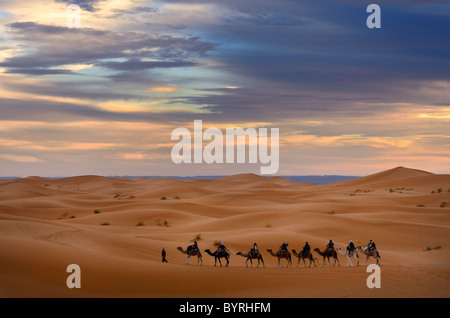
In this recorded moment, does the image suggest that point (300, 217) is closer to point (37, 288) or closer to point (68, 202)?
point (37, 288)

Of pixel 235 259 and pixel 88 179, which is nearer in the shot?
pixel 235 259

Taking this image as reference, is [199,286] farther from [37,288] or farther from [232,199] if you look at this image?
[232,199]

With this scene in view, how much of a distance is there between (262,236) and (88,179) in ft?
395

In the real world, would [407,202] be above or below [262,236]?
above

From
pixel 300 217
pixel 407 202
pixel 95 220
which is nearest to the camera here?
pixel 300 217

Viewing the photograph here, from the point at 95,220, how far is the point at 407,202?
109ft

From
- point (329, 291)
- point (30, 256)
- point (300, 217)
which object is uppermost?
point (300, 217)

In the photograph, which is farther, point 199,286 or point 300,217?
point 300,217

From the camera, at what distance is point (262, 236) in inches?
1185

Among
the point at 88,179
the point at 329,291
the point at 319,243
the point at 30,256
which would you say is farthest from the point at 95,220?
the point at 88,179

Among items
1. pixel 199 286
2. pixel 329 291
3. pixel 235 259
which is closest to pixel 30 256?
pixel 199 286

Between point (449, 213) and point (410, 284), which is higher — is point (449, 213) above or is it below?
above

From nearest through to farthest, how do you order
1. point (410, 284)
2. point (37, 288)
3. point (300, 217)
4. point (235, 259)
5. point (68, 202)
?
point (37, 288)
point (410, 284)
point (235, 259)
point (300, 217)
point (68, 202)

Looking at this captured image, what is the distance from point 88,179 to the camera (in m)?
144
